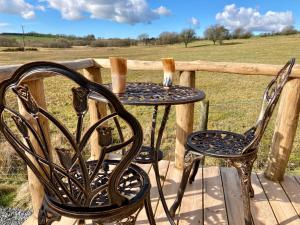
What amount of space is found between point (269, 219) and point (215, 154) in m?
0.65

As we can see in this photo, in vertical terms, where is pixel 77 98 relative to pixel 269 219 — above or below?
above

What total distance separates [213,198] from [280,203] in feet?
1.54

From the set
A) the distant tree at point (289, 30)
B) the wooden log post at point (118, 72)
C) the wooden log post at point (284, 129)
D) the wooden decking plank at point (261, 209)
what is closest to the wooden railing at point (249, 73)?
the wooden log post at point (284, 129)

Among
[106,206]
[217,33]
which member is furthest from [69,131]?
[217,33]

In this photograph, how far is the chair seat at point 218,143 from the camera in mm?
1655

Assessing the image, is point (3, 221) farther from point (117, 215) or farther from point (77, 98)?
point (77, 98)

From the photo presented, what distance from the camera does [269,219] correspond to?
184 centimetres

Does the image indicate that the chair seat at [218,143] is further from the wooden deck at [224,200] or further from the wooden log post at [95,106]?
the wooden log post at [95,106]

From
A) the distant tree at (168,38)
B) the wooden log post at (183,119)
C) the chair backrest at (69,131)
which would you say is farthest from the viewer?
the distant tree at (168,38)

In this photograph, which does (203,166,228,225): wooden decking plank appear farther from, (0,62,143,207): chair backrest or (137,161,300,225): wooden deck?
(0,62,143,207): chair backrest

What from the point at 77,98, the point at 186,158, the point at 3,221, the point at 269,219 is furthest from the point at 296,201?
the point at 3,221

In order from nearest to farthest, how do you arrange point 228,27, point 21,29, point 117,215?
point 117,215 → point 21,29 → point 228,27

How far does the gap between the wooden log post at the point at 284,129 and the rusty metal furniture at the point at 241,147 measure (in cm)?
37

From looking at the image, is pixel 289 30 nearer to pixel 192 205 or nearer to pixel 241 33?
pixel 241 33
